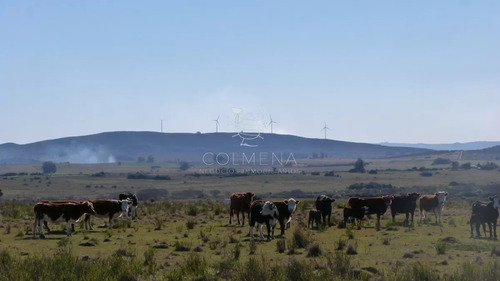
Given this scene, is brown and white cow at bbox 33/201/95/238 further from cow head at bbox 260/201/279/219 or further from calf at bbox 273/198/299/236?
calf at bbox 273/198/299/236

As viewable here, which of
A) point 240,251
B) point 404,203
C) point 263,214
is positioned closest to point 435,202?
point 404,203

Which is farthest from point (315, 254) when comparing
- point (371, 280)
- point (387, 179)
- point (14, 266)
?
point (387, 179)

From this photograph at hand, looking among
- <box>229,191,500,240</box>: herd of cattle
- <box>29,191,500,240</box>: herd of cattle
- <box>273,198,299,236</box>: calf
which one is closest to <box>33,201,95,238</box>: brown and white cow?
<box>29,191,500,240</box>: herd of cattle

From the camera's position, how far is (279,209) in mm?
26047

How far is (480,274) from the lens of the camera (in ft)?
46.0

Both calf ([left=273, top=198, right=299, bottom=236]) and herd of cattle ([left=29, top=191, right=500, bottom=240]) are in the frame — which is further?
calf ([left=273, top=198, right=299, bottom=236])

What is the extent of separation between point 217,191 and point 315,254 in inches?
3203

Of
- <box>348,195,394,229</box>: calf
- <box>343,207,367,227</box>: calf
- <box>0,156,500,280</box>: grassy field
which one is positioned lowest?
<box>0,156,500,280</box>: grassy field

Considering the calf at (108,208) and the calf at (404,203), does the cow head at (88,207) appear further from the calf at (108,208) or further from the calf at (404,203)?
the calf at (404,203)

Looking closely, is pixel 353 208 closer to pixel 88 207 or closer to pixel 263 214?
pixel 263 214

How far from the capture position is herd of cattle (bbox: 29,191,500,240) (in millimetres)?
24562

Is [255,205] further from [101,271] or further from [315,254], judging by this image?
[101,271]

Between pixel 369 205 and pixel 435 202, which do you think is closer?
pixel 369 205

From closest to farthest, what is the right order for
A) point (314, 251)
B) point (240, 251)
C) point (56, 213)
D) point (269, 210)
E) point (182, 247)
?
point (314, 251)
point (240, 251)
point (182, 247)
point (269, 210)
point (56, 213)
